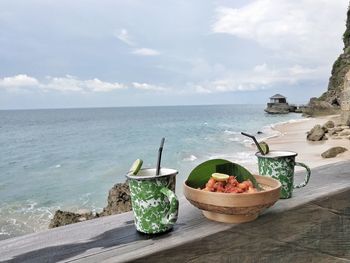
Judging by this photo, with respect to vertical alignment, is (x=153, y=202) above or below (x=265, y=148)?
below

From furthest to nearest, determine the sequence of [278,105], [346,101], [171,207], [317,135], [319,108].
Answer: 1. [278,105]
2. [319,108]
3. [346,101]
4. [317,135]
5. [171,207]

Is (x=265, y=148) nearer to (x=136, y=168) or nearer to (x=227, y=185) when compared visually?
(x=227, y=185)

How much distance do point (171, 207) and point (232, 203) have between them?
18 centimetres

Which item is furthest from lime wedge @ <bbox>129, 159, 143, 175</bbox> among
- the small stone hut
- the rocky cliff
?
the small stone hut

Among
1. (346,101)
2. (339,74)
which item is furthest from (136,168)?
(339,74)

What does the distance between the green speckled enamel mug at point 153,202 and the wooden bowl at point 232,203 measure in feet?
0.32

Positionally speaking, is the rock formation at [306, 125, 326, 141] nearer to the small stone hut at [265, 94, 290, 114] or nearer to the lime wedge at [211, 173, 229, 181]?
the lime wedge at [211, 173, 229, 181]

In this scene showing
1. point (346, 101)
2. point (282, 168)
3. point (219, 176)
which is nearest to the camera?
point (219, 176)

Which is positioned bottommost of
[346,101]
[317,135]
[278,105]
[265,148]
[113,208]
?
[113,208]

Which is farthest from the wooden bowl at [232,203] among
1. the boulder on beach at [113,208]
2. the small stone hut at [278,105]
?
the small stone hut at [278,105]

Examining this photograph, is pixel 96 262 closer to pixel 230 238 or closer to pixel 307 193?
pixel 230 238

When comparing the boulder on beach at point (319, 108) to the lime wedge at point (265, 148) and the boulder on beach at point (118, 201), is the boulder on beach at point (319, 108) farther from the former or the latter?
the lime wedge at point (265, 148)

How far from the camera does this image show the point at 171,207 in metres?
0.96

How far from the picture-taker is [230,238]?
1015 mm
